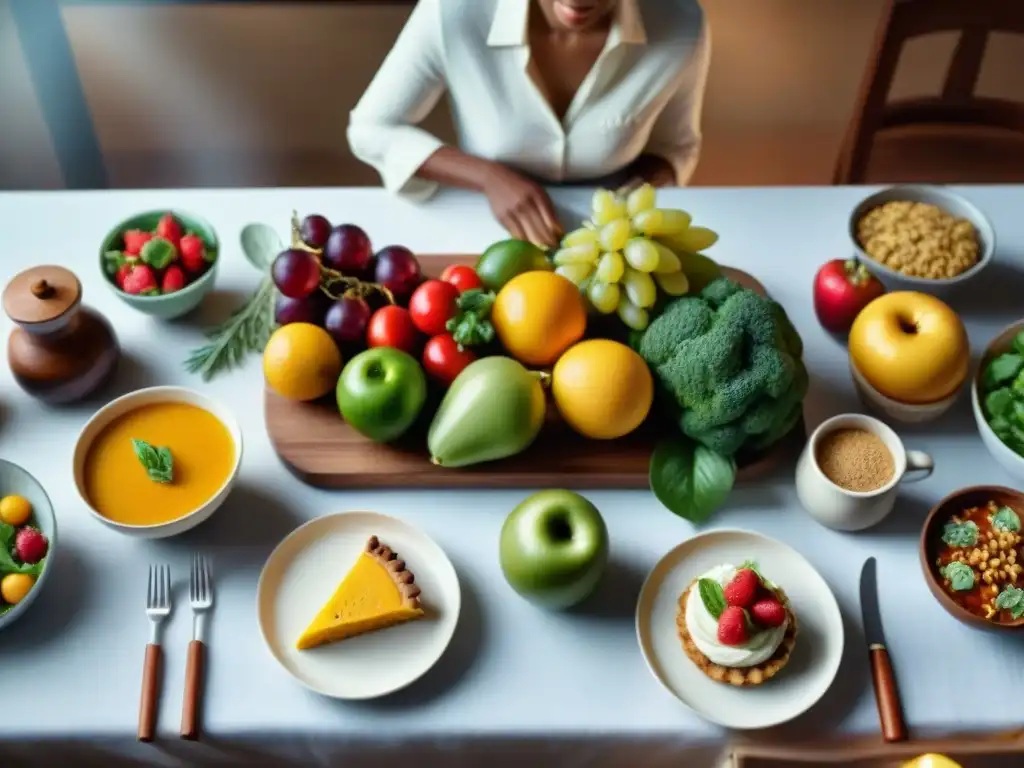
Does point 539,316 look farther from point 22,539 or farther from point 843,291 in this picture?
point 22,539

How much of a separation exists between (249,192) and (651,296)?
2.11 ft

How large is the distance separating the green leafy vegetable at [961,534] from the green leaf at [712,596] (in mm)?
274

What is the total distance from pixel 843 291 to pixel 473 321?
47cm

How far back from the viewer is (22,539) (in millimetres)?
1016

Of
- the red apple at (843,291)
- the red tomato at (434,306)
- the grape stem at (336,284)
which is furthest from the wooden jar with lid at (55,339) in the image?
the red apple at (843,291)

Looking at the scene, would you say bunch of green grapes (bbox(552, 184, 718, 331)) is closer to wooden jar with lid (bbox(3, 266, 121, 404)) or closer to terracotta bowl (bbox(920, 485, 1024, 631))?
terracotta bowl (bbox(920, 485, 1024, 631))

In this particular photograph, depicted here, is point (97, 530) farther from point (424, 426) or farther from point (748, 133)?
point (748, 133)

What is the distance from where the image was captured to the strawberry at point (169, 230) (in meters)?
1.22

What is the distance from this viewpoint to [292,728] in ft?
3.16

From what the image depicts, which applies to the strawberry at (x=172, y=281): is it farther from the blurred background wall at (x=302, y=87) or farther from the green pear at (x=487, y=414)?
the blurred background wall at (x=302, y=87)

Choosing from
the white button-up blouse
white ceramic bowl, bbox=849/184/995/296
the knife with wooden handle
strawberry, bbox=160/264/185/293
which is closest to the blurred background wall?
the white button-up blouse

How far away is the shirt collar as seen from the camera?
1295 mm

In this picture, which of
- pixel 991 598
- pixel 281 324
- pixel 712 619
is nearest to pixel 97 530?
pixel 281 324

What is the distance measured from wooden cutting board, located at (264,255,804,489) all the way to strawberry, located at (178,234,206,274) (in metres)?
0.23
